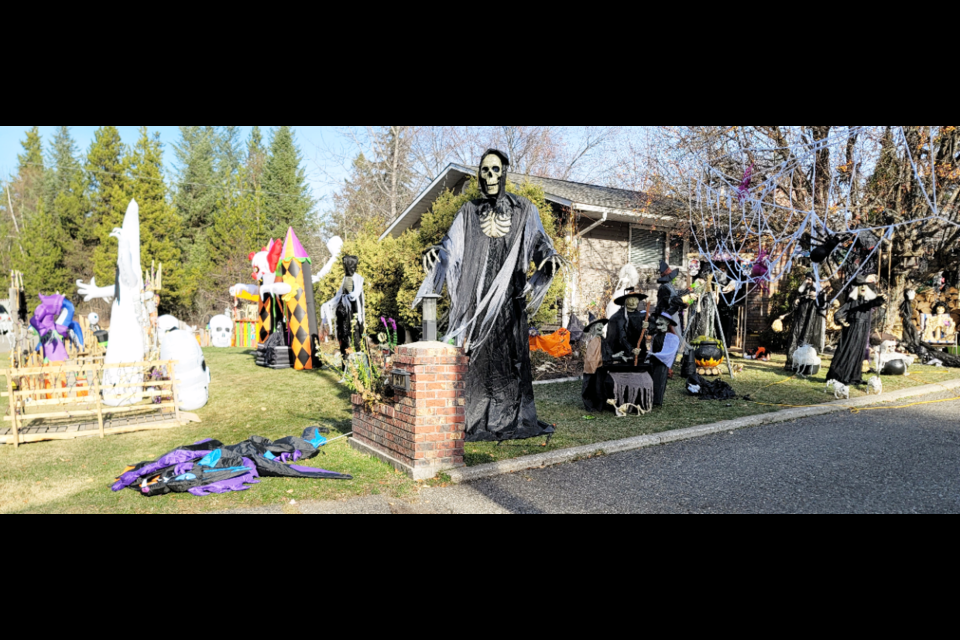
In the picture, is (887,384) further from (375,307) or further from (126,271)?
(126,271)

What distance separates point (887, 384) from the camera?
1114 cm

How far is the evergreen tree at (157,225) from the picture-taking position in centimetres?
3100

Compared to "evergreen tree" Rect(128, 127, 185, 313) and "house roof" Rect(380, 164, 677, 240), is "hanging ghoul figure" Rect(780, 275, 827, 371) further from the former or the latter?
"evergreen tree" Rect(128, 127, 185, 313)

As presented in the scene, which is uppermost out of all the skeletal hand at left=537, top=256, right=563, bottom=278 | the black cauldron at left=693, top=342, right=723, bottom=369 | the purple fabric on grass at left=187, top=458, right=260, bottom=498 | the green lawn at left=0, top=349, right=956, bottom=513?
the skeletal hand at left=537, top=256, right=563, bottom=278

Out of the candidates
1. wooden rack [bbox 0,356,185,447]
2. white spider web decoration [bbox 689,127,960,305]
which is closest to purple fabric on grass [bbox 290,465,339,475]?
wooden rack [bbox 0,356,185,447]

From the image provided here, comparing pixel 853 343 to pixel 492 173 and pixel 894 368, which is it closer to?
pixel 894 368

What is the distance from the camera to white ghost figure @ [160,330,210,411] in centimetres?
909

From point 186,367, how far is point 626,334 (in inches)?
266

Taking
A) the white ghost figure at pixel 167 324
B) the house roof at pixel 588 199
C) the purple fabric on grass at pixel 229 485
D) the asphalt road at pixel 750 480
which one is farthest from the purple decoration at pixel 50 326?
the asphalt road at pixel 750 480

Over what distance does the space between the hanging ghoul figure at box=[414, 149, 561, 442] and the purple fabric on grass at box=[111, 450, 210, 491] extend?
2759mm

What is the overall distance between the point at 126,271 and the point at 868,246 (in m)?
14.1

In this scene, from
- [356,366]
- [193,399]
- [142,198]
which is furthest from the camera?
[142,198]

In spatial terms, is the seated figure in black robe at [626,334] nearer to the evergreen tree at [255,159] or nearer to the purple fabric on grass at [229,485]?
the purple fabric on grass at [229,485]

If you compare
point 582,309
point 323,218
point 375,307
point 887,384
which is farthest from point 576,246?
point 323,218
